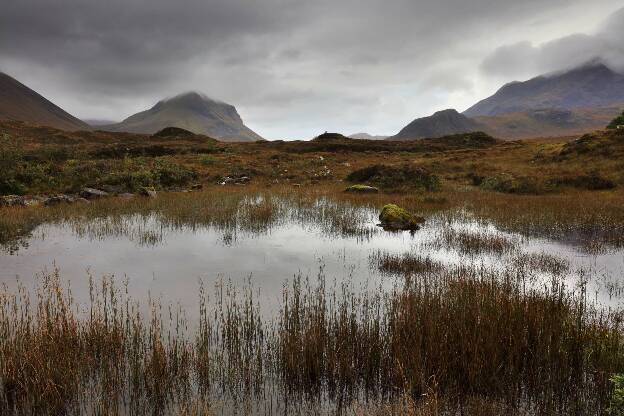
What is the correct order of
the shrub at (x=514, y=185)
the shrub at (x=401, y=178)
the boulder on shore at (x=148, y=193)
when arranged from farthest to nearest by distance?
1. the shrub at (x=401, y=178)
2. the shrub at (x=514, y=185)
3. the boulder on shore at (x=148, y=193)

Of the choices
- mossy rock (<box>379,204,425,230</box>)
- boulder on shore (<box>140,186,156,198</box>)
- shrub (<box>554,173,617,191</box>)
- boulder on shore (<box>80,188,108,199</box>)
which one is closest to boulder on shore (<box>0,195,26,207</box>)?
boulder on shore (<box>80,188,108,199</box>)

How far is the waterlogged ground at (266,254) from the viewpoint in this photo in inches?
357

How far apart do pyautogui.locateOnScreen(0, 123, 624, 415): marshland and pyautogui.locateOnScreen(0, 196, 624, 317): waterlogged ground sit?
0.09 m

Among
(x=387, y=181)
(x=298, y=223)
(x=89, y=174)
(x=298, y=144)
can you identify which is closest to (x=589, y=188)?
(x=387, y=181)

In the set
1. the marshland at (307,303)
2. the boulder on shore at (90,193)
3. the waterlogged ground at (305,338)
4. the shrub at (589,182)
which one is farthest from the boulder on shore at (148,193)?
the shrub at (589,182)

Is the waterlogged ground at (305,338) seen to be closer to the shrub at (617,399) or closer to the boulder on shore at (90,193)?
the shrub at (617,399)

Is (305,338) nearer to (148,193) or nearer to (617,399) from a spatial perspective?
(617,399)

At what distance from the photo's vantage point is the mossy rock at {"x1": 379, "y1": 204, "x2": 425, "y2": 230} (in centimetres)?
1612

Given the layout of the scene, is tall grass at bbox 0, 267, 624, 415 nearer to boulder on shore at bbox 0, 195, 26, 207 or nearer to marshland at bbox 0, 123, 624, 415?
marshland at bbox 0, 123, 624, 415

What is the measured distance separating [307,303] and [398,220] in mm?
9717

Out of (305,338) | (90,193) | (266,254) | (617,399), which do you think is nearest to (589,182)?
(266,254)

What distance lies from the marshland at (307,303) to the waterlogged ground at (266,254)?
9cm

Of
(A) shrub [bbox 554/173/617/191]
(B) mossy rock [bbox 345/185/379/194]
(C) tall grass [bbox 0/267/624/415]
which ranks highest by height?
(A) shrub [bbox 554/173/617/191]

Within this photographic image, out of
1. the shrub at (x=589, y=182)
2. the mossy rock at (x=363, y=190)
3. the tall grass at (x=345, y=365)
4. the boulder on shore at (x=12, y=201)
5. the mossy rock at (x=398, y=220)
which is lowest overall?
the tall grass at (x=345, y=365)
